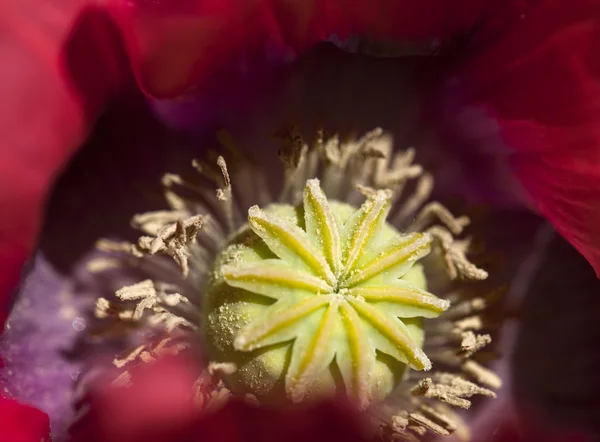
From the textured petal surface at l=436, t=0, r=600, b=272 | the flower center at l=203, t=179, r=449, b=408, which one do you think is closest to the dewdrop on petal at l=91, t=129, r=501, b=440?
the flower center at l=203, t=179, r=449, b=408

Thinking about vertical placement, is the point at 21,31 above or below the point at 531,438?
above

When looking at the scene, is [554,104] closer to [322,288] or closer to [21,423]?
[322,288]

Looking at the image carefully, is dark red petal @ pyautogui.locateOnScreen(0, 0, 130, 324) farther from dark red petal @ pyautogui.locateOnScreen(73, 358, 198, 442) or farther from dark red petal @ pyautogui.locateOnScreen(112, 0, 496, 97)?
dark red petal @ pyautogui.locateOnScreen(73, 358, 198, 442)

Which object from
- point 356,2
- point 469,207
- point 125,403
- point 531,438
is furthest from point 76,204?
point 531,438

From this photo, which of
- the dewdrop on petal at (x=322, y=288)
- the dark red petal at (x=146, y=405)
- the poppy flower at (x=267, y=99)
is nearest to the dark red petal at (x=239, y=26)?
the poppy flower at (x=267, y=99)

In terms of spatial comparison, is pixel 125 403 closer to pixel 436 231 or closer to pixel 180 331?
pixel 180 331

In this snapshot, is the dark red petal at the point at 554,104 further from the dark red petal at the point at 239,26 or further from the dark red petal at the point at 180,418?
the dark red petal at the point at 180,418
